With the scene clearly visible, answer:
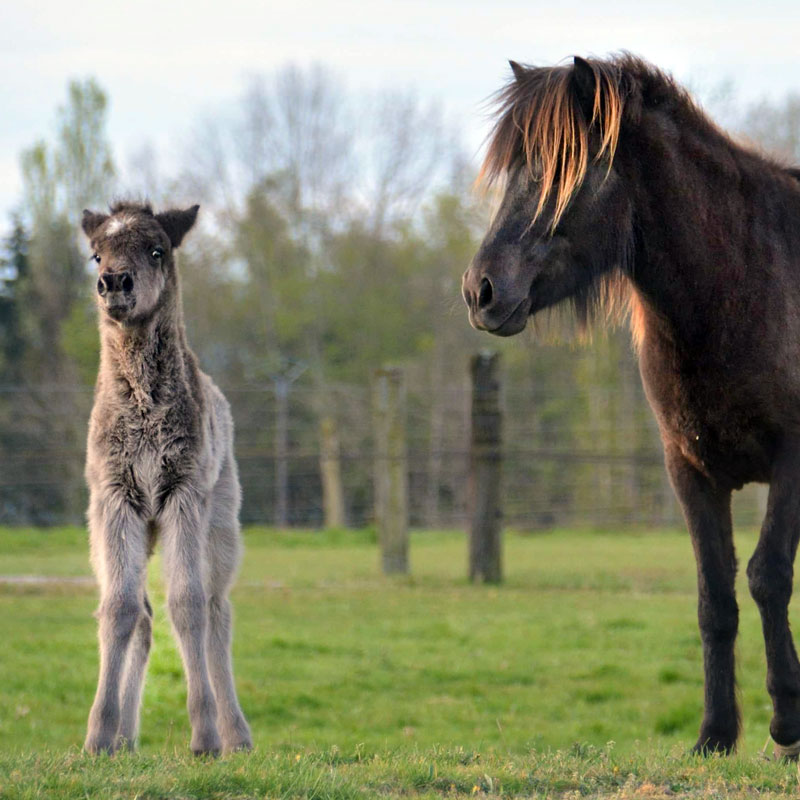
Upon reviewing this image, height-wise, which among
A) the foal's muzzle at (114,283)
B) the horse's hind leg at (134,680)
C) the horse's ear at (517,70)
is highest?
the horse's ear at (517,70)

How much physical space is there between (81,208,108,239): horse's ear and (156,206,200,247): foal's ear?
29 cm

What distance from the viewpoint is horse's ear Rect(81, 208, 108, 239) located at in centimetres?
583

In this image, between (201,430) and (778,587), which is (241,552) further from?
(778,587)

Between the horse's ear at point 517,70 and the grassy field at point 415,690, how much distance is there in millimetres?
3179

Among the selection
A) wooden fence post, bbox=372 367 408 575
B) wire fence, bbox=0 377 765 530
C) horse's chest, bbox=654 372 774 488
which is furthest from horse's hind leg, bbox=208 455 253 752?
wire fence, bbox=0 377 765 530

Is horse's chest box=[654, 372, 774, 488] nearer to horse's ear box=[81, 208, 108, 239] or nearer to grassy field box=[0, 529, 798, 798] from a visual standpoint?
grassy field box=[0, 529, 798, 798]

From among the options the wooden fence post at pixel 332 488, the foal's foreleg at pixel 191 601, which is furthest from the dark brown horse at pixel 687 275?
→ the wooden fence post at pixel 332 488

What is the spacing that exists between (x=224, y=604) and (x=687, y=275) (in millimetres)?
2811

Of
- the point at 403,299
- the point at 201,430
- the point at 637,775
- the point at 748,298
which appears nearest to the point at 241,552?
the point at 201,430

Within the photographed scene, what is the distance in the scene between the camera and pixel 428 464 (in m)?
29.6

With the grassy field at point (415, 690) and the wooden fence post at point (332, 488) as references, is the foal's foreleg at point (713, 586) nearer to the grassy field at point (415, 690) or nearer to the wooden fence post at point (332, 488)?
the grassy field at point (415, 690)

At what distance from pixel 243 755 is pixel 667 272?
9.74 ft

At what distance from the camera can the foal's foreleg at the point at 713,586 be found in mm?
5727

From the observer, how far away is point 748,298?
5500mm
